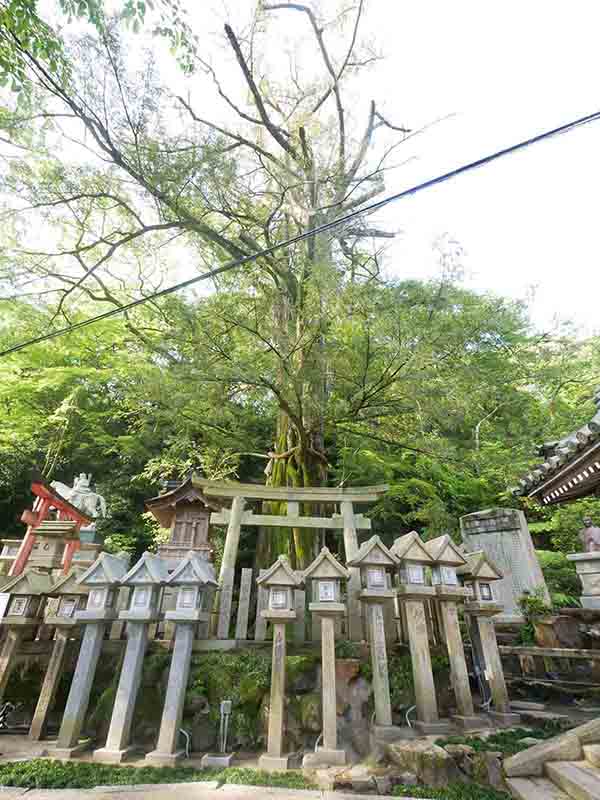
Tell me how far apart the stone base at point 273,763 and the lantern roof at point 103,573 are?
7.10 ft

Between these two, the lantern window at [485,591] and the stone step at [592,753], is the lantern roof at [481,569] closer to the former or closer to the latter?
the lantern window at [485,591]

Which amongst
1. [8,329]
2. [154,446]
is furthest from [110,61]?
[154,446]

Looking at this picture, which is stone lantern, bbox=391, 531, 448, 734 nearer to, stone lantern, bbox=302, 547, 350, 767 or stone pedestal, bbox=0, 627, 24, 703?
stone lantern, bbox=302, 547, 350, 767

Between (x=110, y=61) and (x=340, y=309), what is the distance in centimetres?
555

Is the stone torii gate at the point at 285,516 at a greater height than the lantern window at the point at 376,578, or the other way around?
the stone torii gate at the point at 285,516

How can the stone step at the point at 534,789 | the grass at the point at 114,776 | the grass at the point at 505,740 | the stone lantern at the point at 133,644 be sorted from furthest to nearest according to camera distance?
the stone lantern at the point at 133,644 < the grass at the point at 505,740 < the grass at the point at 114,776 < the stone step at the point at 534,789

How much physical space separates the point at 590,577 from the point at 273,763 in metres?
5.91

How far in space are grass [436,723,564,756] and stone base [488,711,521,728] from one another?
16 centimetres

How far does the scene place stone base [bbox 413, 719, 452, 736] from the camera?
340 cm

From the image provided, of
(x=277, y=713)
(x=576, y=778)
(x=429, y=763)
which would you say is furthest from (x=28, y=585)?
(x=576, y=778)

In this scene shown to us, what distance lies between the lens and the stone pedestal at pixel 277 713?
3232 mm

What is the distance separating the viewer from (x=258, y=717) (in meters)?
3.90

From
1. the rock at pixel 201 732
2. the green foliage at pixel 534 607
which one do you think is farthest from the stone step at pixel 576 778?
the green foliage at pixel 534 607

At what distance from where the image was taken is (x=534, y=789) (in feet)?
8.82
